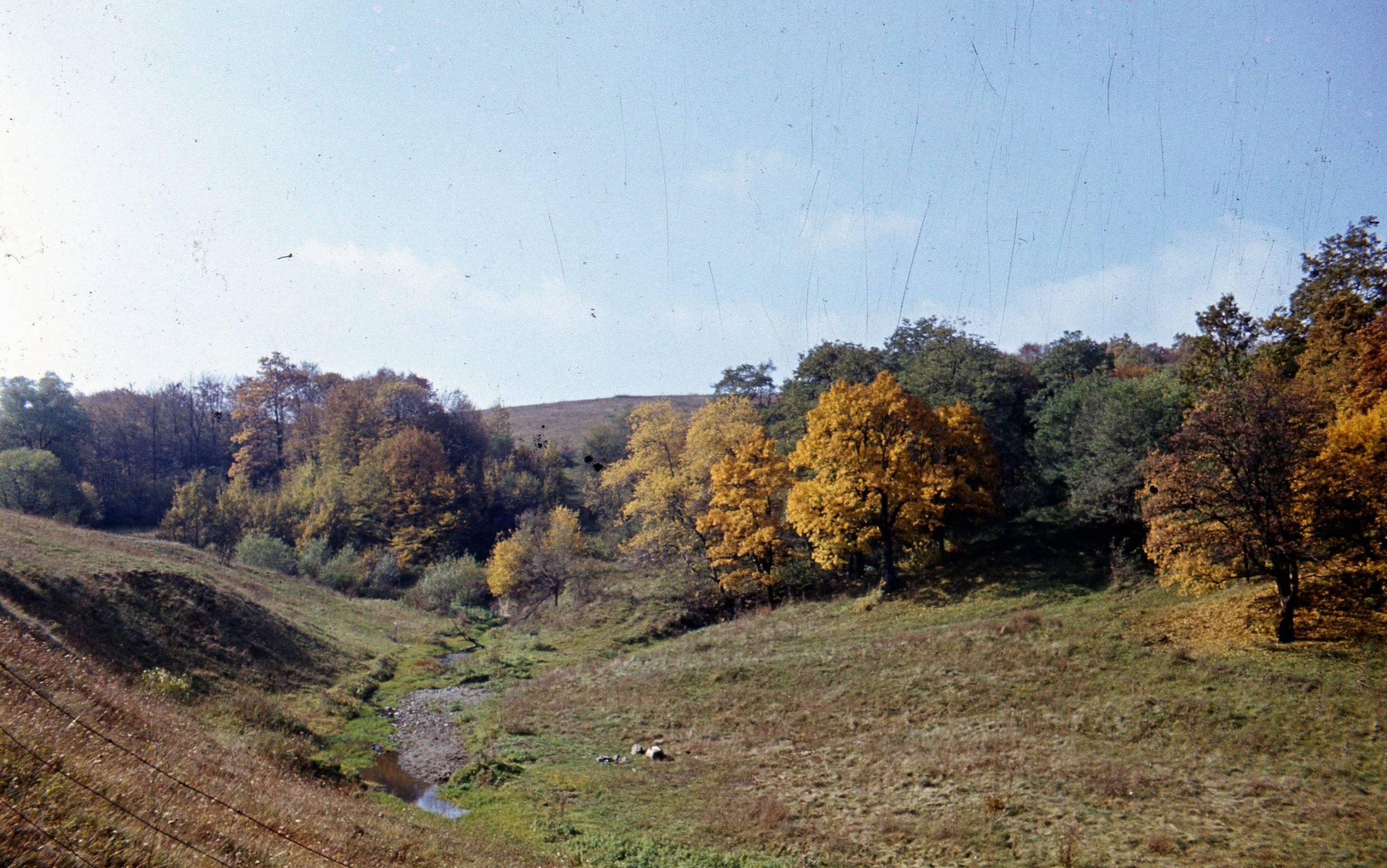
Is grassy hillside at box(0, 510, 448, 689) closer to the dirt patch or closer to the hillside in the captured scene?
the hillside

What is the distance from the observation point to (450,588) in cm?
6094

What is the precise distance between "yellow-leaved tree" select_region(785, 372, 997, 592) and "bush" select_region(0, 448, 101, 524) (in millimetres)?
65635

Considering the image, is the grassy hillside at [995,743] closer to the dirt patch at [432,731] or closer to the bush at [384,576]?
the dirt patch at [432,731]

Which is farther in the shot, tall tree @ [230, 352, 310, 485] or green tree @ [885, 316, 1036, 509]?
tall tree @ [230, 352, 310, 485]

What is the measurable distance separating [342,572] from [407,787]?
46620 mm

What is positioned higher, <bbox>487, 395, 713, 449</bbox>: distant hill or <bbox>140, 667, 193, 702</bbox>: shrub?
<bbox>487, 395, 713, 449</bbox>: distant hill

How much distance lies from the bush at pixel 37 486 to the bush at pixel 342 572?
22.8 m

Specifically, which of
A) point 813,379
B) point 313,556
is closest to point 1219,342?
point 813,379

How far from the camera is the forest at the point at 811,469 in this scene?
76.2 feet

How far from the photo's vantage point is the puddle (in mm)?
18703

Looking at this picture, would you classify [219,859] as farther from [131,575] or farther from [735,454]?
[735,454]

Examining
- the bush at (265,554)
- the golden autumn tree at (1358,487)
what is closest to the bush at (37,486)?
the bush at (265,554)

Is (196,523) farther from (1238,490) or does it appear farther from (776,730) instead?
(1238,490)

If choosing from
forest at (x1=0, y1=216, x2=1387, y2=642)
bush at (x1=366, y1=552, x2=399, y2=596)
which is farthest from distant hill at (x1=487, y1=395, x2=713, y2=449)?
bush at (x1=366, y1=552, x2=399, y2=596)
